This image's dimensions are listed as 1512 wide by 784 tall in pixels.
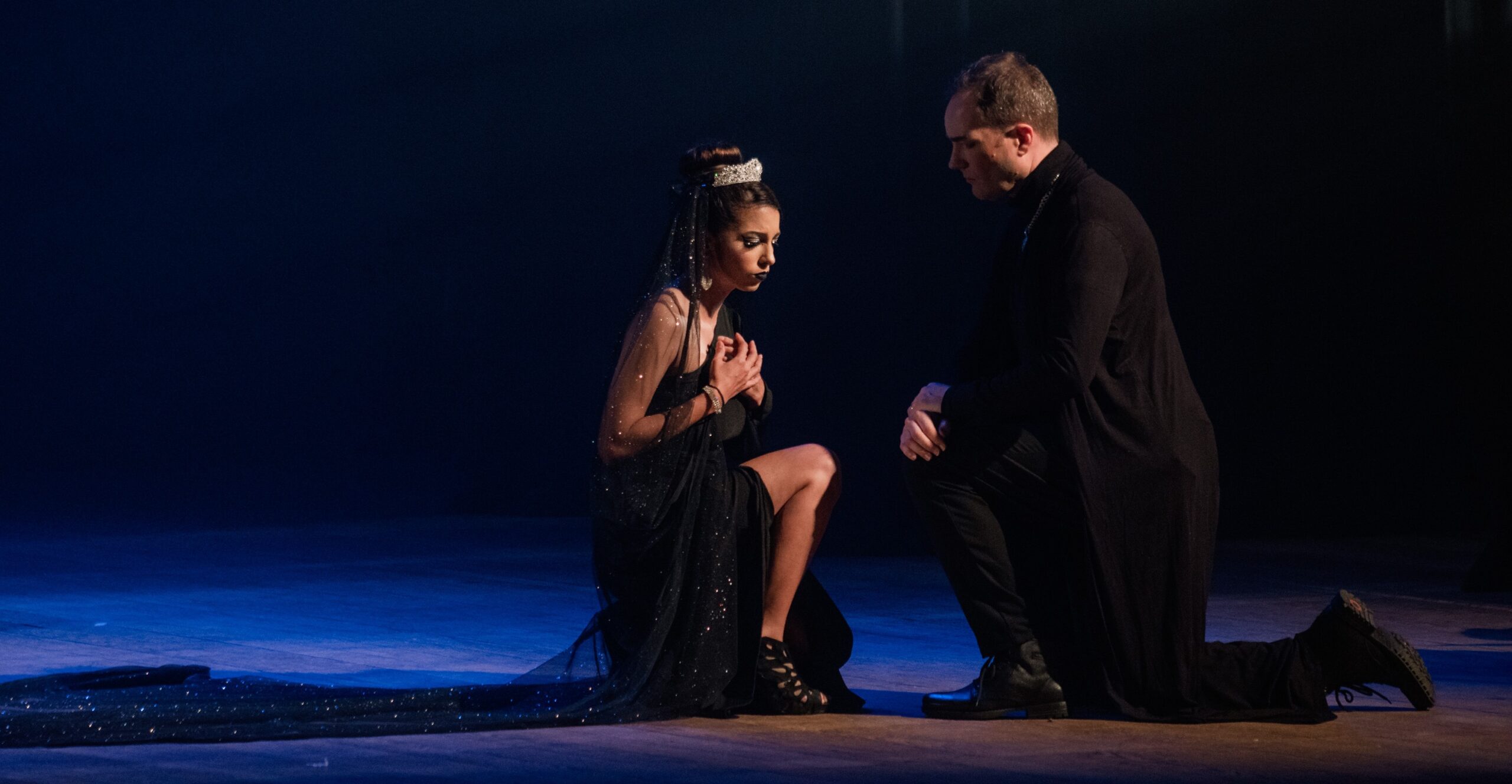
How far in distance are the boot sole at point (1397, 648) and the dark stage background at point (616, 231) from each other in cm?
231

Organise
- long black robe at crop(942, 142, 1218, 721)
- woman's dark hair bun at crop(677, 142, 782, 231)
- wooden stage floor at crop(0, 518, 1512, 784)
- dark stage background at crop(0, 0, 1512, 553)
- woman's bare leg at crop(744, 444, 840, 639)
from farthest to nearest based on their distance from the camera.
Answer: dark stage background at crop(0, 0, 1512, 553) → woman's dark hair bun at crop(677, 142, 782, 231) → woman's bare leg at crop(744, 444, 840, 639) → long black robe at crop(942, 142, 1218, 721) → wooden stage floor at crop(0, 518, 1512, 784)

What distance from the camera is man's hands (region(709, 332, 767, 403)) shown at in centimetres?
330

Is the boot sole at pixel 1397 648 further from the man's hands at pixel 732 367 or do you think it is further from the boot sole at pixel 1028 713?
the man's hands at pixel 732 367

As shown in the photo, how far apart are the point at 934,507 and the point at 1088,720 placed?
44 cm

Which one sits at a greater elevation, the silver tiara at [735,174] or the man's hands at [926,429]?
the silver tiara at [735,174]

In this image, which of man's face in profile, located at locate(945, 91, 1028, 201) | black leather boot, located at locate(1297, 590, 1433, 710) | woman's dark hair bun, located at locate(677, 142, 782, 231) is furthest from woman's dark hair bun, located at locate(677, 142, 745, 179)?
black leather boot, located at locate(1297, 590, 1433, 710)

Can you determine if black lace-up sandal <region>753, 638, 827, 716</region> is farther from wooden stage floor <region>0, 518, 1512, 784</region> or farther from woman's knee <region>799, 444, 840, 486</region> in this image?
woman's knee <region>799, 444, 840, 486</region>

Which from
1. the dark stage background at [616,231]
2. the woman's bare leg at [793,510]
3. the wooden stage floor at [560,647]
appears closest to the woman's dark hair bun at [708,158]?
the woman's bare leg at [793,510]

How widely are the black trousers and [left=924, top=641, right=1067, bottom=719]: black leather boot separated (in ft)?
0.08

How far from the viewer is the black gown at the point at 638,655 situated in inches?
118

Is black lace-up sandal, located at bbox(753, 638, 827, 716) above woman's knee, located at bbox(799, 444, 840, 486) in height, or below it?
below

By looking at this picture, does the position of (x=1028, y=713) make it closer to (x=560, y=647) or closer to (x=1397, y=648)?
(x=1397, y=648)

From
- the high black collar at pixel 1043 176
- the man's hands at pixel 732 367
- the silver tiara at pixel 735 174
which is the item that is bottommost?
the man's hands at pixel 732 367

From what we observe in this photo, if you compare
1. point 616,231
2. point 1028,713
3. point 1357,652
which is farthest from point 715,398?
point 616,231
